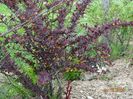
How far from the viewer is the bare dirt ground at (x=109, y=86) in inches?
192

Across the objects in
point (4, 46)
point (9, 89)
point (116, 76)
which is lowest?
point (116, 76)

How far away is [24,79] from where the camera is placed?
165 inches

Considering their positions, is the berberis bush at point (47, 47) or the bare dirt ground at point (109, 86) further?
the bare dirt ground at point (109, 86)

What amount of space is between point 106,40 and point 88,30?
281 cm

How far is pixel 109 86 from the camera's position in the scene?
5281 mm

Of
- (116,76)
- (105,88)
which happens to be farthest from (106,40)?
(105,88)

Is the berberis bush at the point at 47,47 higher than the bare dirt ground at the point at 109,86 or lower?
higher

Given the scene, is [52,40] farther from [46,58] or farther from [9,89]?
[9,89]

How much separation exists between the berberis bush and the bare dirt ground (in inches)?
27.4

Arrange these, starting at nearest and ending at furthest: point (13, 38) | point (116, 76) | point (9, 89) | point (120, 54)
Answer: point (13, 38) < point (9, 89) < point (116, 76) < point (120, 54)

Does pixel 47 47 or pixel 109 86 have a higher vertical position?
A: pixel 47 47

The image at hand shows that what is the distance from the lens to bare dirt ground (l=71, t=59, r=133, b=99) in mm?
4879

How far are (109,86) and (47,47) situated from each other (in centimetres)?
169

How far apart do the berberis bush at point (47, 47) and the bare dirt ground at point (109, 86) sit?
0.70m
